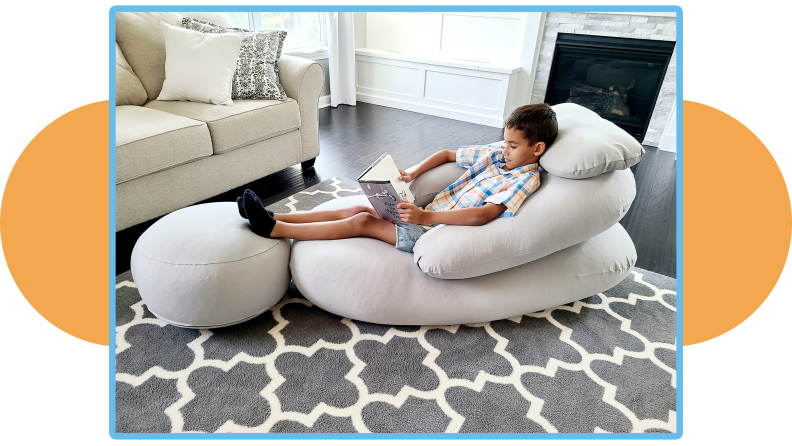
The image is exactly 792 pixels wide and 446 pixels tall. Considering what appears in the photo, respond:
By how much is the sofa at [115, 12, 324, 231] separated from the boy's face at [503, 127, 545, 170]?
59.2 inches

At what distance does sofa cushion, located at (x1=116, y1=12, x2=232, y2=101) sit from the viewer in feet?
7.85

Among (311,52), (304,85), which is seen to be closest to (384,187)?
(304,85)

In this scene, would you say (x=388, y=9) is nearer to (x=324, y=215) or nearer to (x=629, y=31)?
(x=324, y=215)

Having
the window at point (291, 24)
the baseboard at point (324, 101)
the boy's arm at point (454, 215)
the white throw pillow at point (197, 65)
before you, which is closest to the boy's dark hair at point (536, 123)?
the boy's arm at point (454, 215)

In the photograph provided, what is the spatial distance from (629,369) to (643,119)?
10.4 ft

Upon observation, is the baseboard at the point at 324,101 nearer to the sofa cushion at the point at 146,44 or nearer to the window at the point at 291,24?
the window at the point at 291,24

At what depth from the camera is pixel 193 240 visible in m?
1.42

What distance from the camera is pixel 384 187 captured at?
4.89 ft

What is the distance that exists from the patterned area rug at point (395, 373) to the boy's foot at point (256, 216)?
1.00 feet

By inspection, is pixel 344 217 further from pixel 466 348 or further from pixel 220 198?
pixel 220 198
